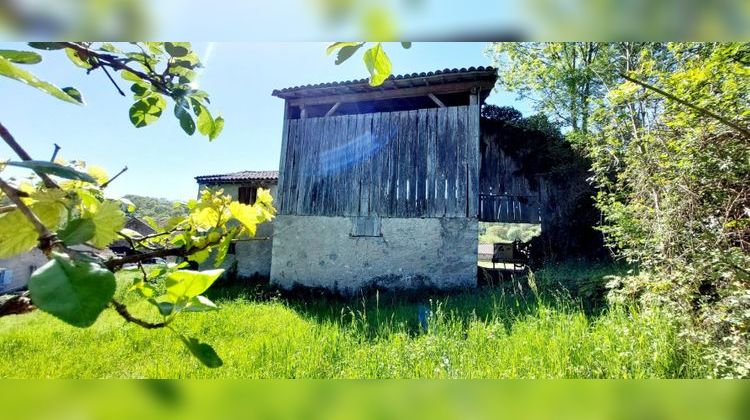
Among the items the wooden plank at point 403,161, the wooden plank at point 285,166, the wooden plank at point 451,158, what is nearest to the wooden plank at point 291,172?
the wooden plank at point 285,166

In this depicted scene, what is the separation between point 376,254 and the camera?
6621 mm

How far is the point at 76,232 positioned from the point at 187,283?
3.1 inches

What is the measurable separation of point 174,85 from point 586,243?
813cm

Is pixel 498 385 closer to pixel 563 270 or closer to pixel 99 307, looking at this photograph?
pixel 99 307

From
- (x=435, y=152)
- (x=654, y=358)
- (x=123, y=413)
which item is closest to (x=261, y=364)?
(x=654, y=358)

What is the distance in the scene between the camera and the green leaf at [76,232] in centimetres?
23

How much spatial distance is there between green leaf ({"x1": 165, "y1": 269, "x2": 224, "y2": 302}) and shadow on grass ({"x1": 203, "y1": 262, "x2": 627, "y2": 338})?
3.28 m

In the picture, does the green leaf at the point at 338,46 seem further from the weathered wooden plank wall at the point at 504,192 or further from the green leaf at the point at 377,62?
the weathered wooden plank wall at the point at 504,192

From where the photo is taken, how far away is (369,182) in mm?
6766

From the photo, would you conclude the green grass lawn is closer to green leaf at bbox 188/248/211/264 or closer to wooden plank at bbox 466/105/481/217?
green leaf at bbox 188/248/211/264

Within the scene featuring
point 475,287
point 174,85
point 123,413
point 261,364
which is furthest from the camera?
point 475,287

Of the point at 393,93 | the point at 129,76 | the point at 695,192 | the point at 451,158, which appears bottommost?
the point at 129,76

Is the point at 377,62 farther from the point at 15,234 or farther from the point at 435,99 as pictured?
the point at 435,99

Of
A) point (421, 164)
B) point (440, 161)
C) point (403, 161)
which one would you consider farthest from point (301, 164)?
point (440, 161)
